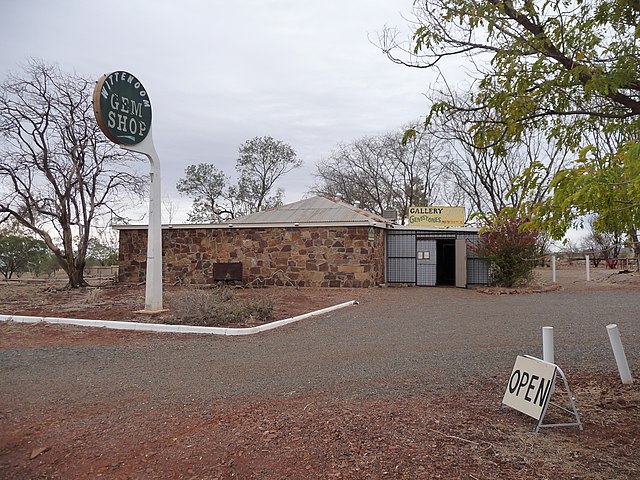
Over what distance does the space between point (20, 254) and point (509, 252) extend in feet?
98.3

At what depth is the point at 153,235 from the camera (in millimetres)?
11656

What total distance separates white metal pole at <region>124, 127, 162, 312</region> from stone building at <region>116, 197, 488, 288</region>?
25.6 feet

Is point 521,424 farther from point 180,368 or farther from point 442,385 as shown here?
point 180,368

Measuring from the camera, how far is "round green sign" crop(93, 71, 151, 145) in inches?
416

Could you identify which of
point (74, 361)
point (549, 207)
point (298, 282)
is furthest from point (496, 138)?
point (298, 282)

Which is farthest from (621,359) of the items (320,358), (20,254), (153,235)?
(20,254)

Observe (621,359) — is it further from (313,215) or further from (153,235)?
(313,215)

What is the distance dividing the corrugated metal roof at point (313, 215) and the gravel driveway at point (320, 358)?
909 cm

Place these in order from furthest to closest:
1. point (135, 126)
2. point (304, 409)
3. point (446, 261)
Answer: point (446, 261)
point (135, 126)
point (304, 409)

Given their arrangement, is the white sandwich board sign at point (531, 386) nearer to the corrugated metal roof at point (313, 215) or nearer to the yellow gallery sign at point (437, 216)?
the corrugated metal roof at point (313, 215)

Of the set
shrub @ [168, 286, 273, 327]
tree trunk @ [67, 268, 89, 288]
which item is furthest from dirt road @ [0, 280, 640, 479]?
tree trunk @ [67, 268, 89, 288]

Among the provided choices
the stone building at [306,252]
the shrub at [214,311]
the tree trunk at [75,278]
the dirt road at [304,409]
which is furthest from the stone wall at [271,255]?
the dirt road at [304,409]

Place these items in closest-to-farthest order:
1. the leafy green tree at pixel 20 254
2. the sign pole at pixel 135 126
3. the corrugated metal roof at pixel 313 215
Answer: the sign pole at pixel 135 126 → the corrugated metal roof at pixel 313 215 → the leafy green tree at pixel 20 254

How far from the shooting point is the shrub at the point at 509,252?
1806cm
